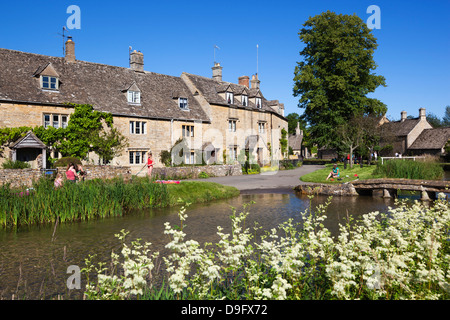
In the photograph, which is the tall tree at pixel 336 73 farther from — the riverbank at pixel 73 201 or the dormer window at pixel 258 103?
the riverbank at pixel 73 201

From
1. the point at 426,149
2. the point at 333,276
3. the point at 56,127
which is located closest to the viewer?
the point at 333,276

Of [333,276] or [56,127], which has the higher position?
[56,127]

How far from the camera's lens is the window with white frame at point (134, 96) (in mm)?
34250

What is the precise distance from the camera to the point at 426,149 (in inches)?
2422

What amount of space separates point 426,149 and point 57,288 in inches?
2647

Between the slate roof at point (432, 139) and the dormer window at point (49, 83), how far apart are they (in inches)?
2324

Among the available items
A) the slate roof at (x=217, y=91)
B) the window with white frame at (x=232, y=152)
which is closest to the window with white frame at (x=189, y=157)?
the window with white frame at (x=232, y=152)

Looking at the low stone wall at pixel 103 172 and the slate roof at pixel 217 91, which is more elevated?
the slate roof at pixel 217 91

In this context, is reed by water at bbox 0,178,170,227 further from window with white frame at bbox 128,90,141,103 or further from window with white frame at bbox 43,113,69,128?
window with white frame at bbox 128,90,141,103

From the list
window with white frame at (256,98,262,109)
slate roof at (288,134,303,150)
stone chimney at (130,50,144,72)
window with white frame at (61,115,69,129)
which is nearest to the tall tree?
window with white frame at (256,98,262,109)
